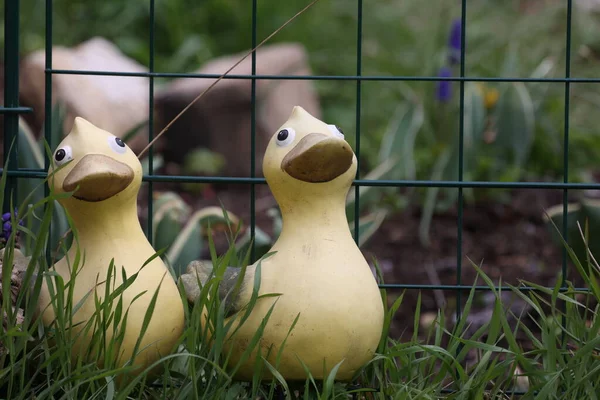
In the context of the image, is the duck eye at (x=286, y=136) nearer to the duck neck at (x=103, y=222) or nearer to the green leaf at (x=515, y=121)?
the duck neck at (x=103, y=222)

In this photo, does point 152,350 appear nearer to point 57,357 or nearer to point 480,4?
point 57,357

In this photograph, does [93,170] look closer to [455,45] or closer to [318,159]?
[318,159]

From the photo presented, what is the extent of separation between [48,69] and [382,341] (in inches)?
28.8

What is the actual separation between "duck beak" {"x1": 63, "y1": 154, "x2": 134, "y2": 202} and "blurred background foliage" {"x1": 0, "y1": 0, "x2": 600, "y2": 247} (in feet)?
6.56

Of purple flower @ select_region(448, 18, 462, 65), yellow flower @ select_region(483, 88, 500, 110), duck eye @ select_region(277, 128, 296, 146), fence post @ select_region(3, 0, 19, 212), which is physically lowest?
duck eye @ select_region(277, 128, 296, 146)

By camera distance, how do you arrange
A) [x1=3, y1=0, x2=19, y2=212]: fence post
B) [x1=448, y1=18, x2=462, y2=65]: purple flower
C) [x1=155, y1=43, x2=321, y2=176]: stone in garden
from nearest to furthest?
[x1=3, y1=0, x2=19, y2=212]: fence post → [x1=448, y1=18, x2=462, y2=65]: purple flower → [x1=155, y1=43, x2=321, y2=176]: stone in garden

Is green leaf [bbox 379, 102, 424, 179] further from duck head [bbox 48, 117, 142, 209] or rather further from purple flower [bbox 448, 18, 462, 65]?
duck head [bbox 48, 117, 142, 209]

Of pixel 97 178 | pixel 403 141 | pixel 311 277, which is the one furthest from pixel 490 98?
pixel 97 178

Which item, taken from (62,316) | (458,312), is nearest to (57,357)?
(62,316)

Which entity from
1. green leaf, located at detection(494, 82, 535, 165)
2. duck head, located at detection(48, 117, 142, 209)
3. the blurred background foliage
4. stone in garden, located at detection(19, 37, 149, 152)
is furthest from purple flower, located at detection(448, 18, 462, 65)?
duck head, located at detection(48, 117, 142, 209)

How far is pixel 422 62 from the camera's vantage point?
5137 mm

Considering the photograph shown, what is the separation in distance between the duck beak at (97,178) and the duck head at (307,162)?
0.71 ft

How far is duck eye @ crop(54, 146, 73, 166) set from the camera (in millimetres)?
1271

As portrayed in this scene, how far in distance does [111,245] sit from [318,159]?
1.08ft
